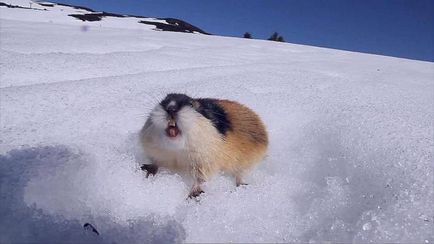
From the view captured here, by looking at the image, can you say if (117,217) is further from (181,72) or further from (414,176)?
(181,72)

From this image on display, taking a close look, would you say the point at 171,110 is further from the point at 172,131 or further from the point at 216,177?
the point at 216,177

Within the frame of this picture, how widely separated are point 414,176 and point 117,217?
1665 mm

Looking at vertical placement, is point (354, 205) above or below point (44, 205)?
above

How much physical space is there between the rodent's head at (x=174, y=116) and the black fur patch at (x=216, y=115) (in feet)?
0.54

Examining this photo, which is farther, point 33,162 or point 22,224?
point 33,162

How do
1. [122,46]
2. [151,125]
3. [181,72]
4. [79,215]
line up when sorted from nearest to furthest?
[79,215], [151,125], [181,72], [122,46]

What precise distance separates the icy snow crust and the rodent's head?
0.31m

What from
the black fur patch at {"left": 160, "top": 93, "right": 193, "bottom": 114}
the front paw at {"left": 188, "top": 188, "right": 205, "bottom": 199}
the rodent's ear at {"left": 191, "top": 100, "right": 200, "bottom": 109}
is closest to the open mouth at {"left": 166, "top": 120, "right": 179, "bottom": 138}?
the black fur patch at {"left": 160, "top": 93, "right": 193, "bottom": 114}

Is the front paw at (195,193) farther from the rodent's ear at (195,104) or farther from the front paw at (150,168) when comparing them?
the rodent's ear at (195,104)

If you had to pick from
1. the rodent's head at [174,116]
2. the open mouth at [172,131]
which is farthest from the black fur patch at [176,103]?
the open mouth at [172,131]

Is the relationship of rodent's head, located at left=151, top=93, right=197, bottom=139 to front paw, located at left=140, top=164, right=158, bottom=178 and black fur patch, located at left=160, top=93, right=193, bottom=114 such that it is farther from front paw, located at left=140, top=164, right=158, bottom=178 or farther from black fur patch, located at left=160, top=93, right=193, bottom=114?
front paw, located at left=140, top=164, right=158, bottom=178

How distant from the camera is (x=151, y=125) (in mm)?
2609

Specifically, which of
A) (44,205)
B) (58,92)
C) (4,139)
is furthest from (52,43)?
(44,205)

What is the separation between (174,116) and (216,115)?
0.50 metres
